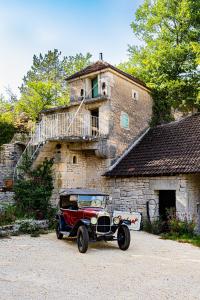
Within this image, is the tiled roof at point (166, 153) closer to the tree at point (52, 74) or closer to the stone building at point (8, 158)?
the stone building at point (8, 158)

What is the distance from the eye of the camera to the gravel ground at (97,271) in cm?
524

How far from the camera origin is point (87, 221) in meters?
8.70

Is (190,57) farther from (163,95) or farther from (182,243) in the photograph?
(182,243)

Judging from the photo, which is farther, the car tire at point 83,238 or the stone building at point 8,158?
the stone building at point 8,158

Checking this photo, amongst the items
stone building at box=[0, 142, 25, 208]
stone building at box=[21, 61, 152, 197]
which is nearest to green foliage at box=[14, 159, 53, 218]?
stone building at box=[21, 61, 152, 197]

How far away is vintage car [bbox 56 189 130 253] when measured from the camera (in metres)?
8.59

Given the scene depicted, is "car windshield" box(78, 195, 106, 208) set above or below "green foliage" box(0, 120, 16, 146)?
below

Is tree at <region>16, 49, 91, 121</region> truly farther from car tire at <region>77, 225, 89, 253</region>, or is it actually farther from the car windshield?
car tire at <region>77, 225, 89, 253</region>

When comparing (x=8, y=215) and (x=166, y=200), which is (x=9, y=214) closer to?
(x=8, y=215)

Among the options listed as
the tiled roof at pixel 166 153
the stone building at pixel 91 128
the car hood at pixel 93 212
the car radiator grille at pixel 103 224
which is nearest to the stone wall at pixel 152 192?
the tiled roof at pixel 166 153

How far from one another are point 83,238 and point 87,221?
0.53m

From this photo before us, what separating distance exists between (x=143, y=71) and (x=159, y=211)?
9.84 m

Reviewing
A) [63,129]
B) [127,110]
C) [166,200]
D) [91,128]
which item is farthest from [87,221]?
[127,110]

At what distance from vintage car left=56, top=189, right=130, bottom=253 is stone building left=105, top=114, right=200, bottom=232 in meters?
3.40
